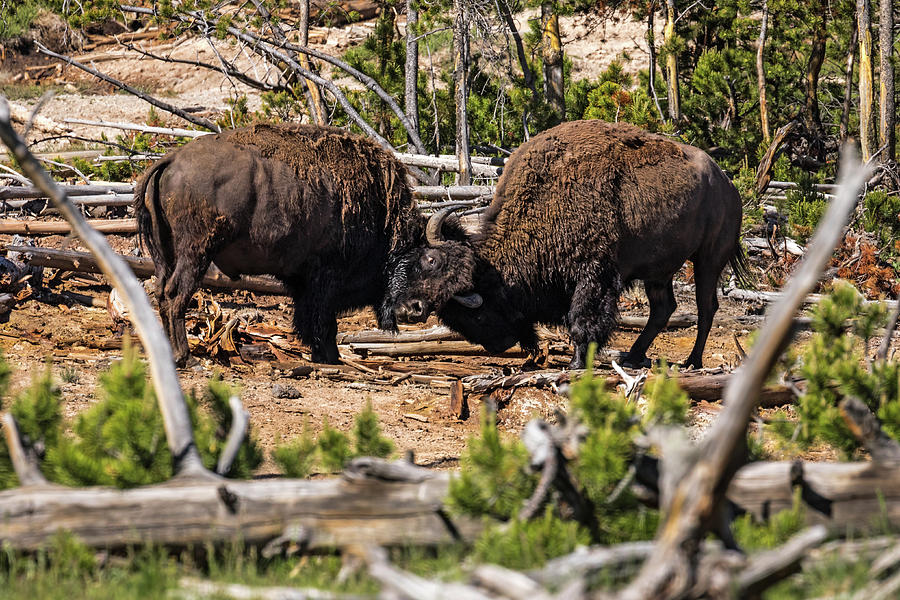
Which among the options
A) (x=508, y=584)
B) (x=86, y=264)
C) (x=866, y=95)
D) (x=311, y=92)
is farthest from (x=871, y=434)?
(x=311, y=92)

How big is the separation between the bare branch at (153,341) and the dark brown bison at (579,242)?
4.97 meters

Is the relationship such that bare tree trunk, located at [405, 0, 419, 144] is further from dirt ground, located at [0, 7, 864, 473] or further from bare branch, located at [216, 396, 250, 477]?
bare branch, located at [216, 396, 250, 477]

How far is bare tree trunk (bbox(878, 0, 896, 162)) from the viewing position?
11484 millimetres

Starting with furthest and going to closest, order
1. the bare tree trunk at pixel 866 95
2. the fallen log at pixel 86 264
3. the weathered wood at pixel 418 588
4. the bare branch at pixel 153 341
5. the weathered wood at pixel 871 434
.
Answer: the bare tree trunk at pixel 866 95 < the fallen log at pixel 86 264 < the bare branch at pixel 153 341 < the weathered wood at pixel 871 434 < the weathered wood at pixel 418 588

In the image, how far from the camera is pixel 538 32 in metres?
14.4

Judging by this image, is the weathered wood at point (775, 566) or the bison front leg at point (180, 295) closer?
the weathered wood at point (775, 566)

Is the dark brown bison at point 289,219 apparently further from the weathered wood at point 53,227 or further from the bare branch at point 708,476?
the bare branch at point 708,476

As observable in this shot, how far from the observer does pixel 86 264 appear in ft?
33.5

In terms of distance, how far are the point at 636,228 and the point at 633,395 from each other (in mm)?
1874

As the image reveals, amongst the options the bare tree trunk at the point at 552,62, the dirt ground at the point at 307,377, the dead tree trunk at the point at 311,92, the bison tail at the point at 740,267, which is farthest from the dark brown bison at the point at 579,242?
the bare tree trunk at the point at 552,62

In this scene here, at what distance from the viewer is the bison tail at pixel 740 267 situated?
985cm

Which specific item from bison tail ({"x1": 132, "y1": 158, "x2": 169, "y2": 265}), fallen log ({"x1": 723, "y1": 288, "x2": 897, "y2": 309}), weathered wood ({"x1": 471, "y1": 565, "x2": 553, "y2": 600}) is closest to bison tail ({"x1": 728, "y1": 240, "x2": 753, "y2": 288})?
fallen log ({"x1": 723, "y1": 288, "x2": 897, "y2": 309})

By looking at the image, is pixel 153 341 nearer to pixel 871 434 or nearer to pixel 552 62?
pixel 871 434

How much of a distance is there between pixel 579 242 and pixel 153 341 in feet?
16.6
